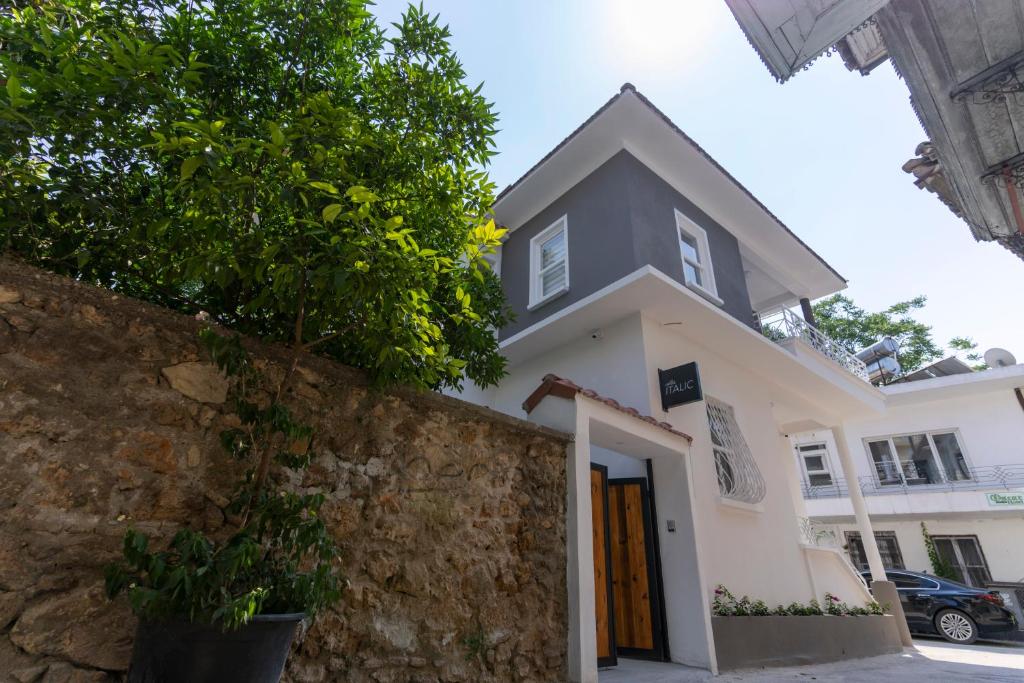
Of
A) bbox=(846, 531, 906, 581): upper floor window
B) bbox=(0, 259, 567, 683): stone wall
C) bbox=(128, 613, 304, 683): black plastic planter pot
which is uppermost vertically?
bbox=(846, 531, 906, 581): upper floor window

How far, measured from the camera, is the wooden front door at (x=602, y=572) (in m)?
4.54

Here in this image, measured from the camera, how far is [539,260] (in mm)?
8844

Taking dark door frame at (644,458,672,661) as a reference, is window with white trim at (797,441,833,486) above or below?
above

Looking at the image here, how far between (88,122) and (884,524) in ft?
66.7

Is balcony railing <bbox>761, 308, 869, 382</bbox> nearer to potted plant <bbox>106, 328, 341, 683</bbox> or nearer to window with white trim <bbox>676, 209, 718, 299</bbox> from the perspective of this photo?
window with white trim <bbox>676, 209, 718, 299</bbox>

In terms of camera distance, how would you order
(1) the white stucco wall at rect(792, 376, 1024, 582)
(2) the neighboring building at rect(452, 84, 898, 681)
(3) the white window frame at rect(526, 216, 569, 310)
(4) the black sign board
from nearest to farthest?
1. (2) the neighboring building at rect(452, 84, 898, 681)
2. (4) the black sign board
3. (3) the white window frame at rect(526, 216, 569, 310)
4. (1) the white stucco wall at rect(792, 376, 1024, 582)

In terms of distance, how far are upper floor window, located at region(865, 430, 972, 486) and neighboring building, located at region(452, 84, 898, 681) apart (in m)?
8.13

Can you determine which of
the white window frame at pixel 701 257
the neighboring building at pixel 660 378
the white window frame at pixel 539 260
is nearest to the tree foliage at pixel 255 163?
the neighboring building at pixel 660 378

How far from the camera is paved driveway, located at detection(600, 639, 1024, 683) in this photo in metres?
4.38

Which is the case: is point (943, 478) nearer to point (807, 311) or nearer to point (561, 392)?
point (807, 311)

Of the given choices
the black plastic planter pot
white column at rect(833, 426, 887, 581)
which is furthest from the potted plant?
white column at rect(833, 426, 887, 581)

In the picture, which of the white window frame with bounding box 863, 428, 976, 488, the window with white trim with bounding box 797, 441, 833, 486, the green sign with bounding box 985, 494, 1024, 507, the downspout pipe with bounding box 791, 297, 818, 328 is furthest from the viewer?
the window with white trim with bounding box 797, 441, 833, 486

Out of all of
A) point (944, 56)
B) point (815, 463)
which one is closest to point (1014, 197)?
point (944, 56)

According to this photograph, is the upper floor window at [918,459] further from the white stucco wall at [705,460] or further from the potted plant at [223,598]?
the potted plant at [223,598]
